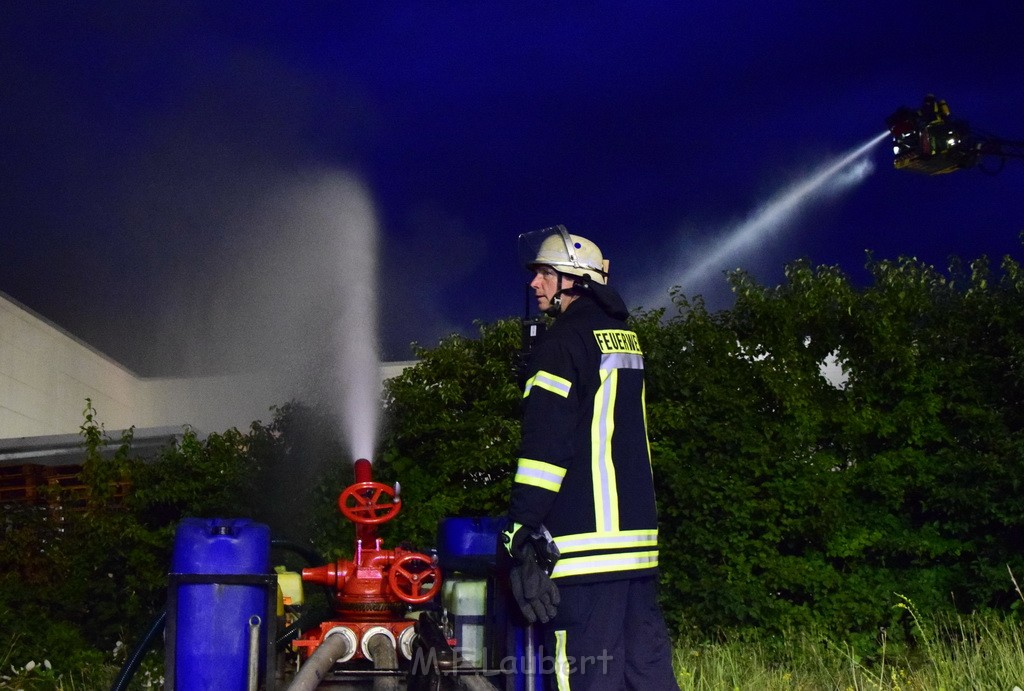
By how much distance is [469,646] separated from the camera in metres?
4.70

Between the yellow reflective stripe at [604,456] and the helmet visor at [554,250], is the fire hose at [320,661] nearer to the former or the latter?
the yellow reflective stripe at [604,456]

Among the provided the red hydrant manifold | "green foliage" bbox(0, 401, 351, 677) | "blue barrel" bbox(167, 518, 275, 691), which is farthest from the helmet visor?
"green foliage" bbox(0, 401, 351, 677)

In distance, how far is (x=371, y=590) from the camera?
182 inches

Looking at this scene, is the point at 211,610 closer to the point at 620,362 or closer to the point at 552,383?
the point at 552,383

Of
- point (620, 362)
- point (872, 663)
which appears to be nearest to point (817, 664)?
point (872, 663)

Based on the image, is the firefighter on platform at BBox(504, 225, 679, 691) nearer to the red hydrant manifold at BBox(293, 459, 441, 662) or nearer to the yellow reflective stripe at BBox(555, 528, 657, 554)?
the yellow reflective stripe at BBox(555, 528, 657, 554)

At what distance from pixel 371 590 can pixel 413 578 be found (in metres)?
0.21

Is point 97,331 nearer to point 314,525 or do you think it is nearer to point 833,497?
point 314,525

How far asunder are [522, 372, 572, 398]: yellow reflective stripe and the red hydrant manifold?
1.10 m

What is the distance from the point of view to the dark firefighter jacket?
12.5 ft

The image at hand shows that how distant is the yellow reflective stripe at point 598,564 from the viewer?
381 centimetres

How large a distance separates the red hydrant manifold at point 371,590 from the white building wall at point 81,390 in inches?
129

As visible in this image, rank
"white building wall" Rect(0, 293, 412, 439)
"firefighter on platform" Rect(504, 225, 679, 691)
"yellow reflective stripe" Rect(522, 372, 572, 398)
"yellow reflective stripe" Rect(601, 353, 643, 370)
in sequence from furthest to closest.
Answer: "white building wall" Rect(0, 293, 412, 439) → "yellow reflective stripe" Rect(601, 353, 643, 370) → "yellow reflective stripe" Rect(522, 372, 572, 398) → "firefighter on platform" Rect(504, 225, 679, 691)

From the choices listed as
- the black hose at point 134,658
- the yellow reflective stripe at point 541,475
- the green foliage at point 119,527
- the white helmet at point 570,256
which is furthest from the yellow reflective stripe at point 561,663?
the green foliage at point 119,527
